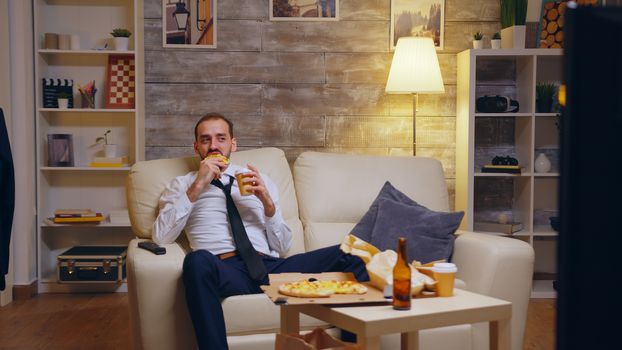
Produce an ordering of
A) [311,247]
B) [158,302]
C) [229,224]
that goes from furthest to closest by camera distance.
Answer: [311,247]
[229,224]
[158,302]

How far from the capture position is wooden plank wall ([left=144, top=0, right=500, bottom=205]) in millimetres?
4523

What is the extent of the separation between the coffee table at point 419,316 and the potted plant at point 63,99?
275 cm

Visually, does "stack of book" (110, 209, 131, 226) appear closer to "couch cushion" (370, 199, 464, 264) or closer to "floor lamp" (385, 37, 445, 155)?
"floor lamp" (385, 37, 445, 155)

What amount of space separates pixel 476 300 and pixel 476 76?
2.80m

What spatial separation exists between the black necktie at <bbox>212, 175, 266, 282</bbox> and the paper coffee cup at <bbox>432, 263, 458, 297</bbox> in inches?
31.8

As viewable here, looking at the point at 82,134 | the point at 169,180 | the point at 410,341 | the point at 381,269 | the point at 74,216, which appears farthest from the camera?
the point at 82,134

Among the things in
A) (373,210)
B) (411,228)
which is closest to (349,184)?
(373,210)

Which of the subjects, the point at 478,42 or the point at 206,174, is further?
the point at 478,42

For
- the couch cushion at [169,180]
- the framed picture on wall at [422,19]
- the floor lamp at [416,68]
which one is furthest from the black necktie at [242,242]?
the framed picture on wall at [422,19]

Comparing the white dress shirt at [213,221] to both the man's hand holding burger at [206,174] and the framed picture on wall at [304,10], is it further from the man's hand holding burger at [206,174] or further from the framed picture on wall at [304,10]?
the framed picture on wall at [304,10]

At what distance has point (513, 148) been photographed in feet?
15.5

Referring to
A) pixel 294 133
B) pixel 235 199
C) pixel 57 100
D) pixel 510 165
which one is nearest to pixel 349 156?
pixel 235 199

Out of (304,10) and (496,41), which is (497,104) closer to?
(496,41)

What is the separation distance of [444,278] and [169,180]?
57.1 inches
